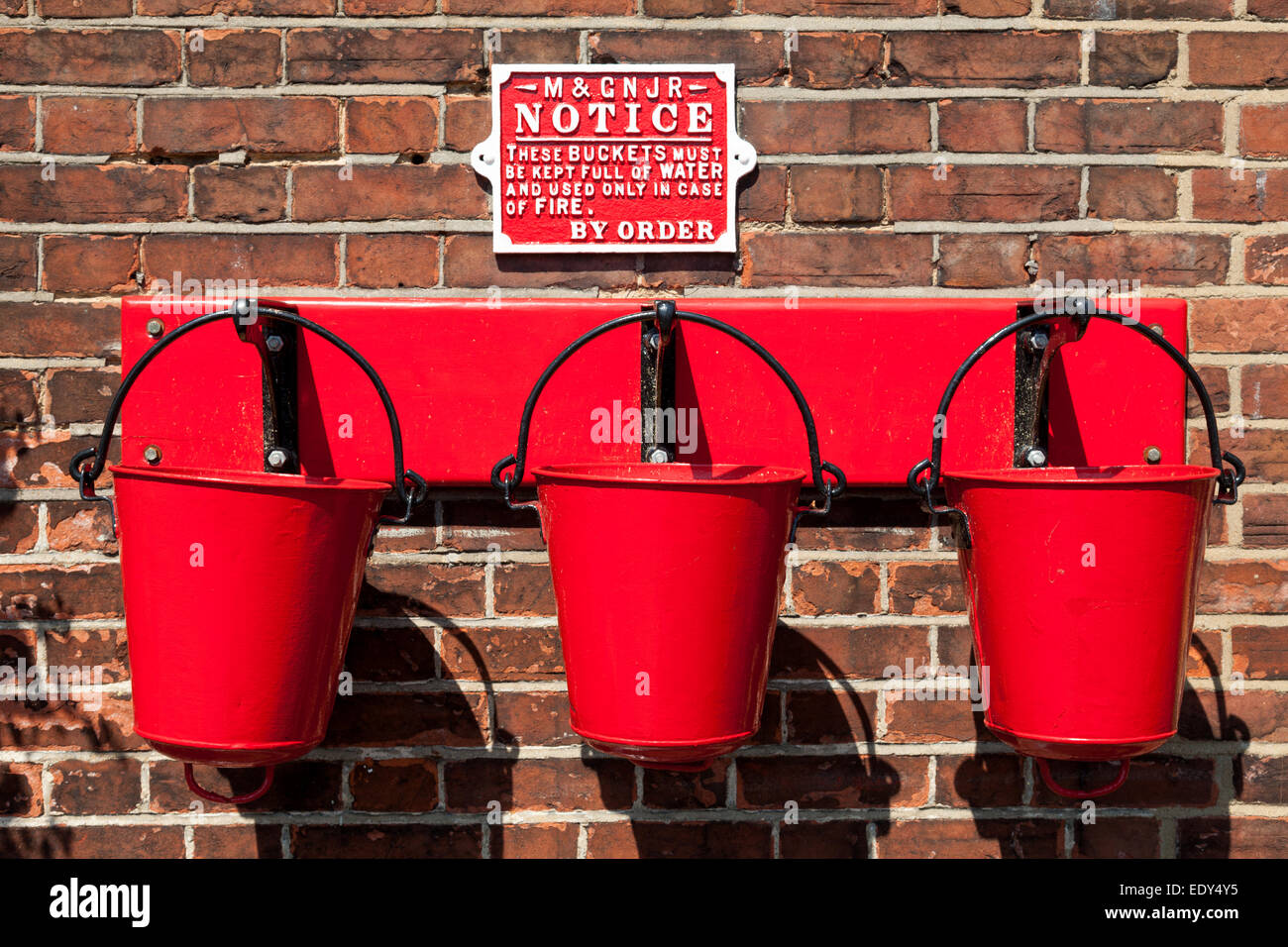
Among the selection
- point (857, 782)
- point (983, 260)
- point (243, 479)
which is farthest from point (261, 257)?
point (857, 782)

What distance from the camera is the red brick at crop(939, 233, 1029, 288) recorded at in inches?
53.0

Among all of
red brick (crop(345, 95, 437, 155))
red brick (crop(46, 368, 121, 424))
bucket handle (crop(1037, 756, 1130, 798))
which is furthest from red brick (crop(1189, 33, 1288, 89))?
red brick (crop(46, 368, 121, 424))

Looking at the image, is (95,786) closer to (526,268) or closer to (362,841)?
(362,841)

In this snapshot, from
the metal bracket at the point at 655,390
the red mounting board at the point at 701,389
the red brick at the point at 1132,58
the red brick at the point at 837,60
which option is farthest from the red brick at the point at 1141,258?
the metal bracket at the point at 655,390

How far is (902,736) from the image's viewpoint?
1.37 metres

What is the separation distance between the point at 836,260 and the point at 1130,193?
1.34 feet

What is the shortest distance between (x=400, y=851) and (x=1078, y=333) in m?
1.10

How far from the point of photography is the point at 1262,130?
1.34 metres

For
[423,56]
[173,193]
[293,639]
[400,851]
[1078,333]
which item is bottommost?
[400,851]

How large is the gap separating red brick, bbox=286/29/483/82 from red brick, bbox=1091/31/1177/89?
79 centimetres

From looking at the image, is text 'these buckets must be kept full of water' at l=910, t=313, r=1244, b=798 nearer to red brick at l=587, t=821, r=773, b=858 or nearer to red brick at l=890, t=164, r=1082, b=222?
red brick at l=890, t=164, r=1082, b=222

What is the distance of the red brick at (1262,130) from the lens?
134cm

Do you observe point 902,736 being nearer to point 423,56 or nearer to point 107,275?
point 423,56

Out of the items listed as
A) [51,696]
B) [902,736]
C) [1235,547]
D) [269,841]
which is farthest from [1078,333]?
[51,696]
